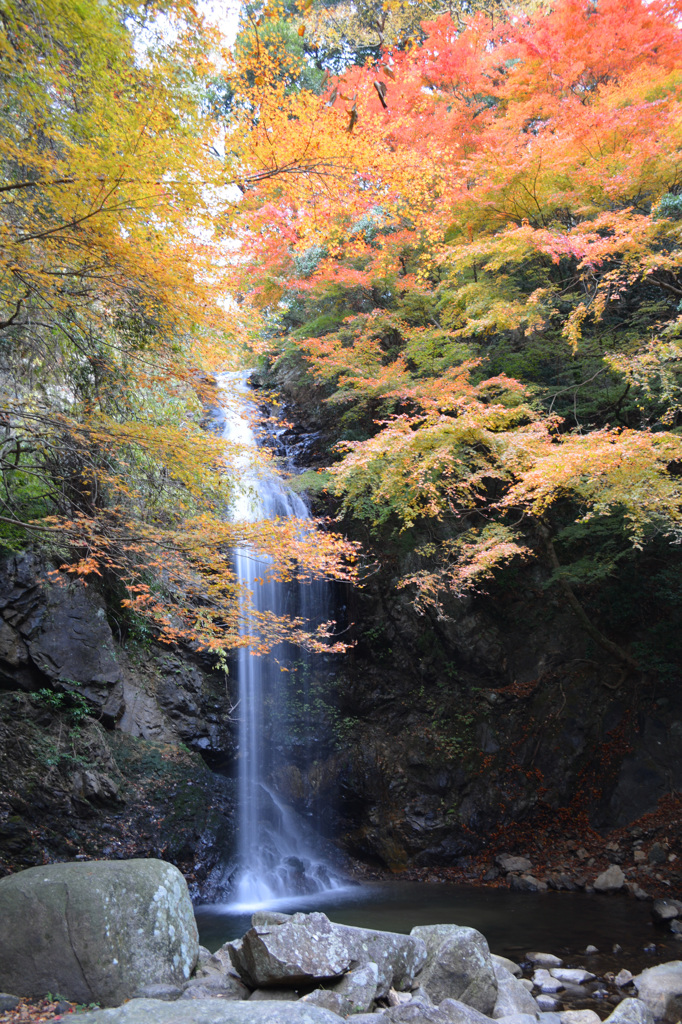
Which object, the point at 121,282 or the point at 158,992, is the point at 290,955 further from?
the point at 121,282

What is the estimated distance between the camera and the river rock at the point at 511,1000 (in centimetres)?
413

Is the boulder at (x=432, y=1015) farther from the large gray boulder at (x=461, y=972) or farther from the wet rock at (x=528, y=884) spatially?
the wet rock at (x=528, y=884)

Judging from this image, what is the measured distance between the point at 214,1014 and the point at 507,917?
497 cm

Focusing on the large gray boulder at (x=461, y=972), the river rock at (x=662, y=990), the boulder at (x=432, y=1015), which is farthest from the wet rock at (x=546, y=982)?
the boulder at (x=432, y=1015)

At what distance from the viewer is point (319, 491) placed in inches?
451

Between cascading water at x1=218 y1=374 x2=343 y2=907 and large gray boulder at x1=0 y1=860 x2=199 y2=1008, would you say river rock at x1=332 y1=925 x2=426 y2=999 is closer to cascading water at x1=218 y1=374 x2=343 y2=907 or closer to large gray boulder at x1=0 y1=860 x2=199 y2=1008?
large gray boulder at x1=0 y1=860 x2=199 y2=1008

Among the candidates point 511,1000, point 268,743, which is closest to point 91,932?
point 511,1000

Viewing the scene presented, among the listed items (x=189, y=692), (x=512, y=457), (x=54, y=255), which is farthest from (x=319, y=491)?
(x=54, y=255)

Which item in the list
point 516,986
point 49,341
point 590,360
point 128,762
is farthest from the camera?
point 590,360

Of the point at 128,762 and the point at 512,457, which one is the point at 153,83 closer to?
the point at 512,457

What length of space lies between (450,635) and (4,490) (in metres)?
7.38

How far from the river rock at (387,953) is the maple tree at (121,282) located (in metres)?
2.76

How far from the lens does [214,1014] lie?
9.48ft

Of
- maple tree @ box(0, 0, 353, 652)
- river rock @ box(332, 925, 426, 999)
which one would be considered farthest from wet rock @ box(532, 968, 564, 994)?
maple tree @ box(0, 0, 353, 652)
